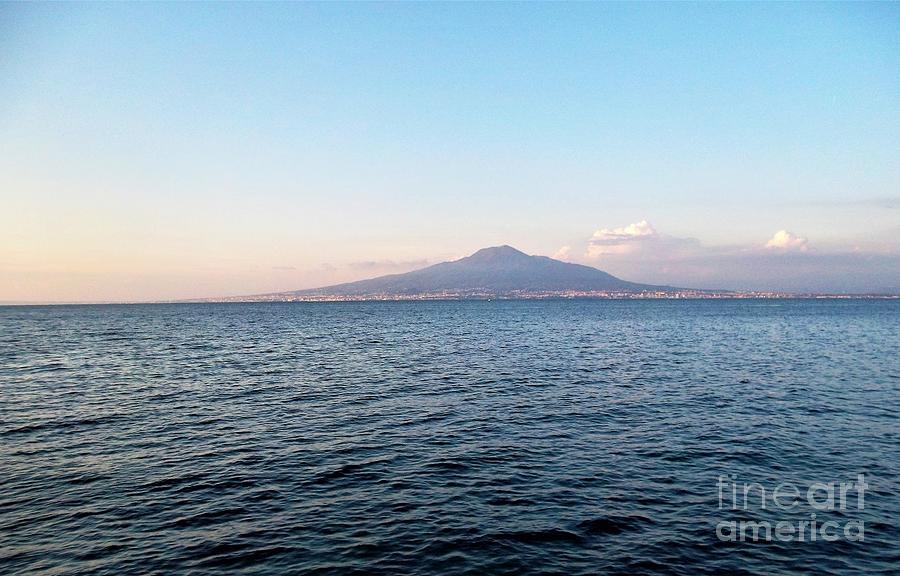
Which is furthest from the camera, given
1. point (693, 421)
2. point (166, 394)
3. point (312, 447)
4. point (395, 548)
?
point (166, 394)

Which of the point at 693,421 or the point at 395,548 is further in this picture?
the point at 693,421

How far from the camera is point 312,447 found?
83.6ft

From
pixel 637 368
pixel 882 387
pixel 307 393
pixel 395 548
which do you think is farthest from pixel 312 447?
pixel 882 387

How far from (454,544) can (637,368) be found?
4035 cm

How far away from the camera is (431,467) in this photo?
2253 cm

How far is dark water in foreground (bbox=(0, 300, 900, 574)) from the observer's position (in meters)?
15.2

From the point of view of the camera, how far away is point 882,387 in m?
40.8

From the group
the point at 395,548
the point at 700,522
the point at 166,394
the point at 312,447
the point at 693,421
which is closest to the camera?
the point at 395,548

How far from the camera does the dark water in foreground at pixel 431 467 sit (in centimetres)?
1523

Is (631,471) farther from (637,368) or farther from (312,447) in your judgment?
(637,368)

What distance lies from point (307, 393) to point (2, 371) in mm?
35525

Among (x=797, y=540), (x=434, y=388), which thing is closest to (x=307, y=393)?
(x=434, y=388)

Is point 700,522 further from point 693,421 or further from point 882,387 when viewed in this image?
point 882,387

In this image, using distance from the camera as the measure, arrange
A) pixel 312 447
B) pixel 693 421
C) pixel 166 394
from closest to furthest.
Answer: pixel 312 447 → pixel 693 421 → pixel 166 394
